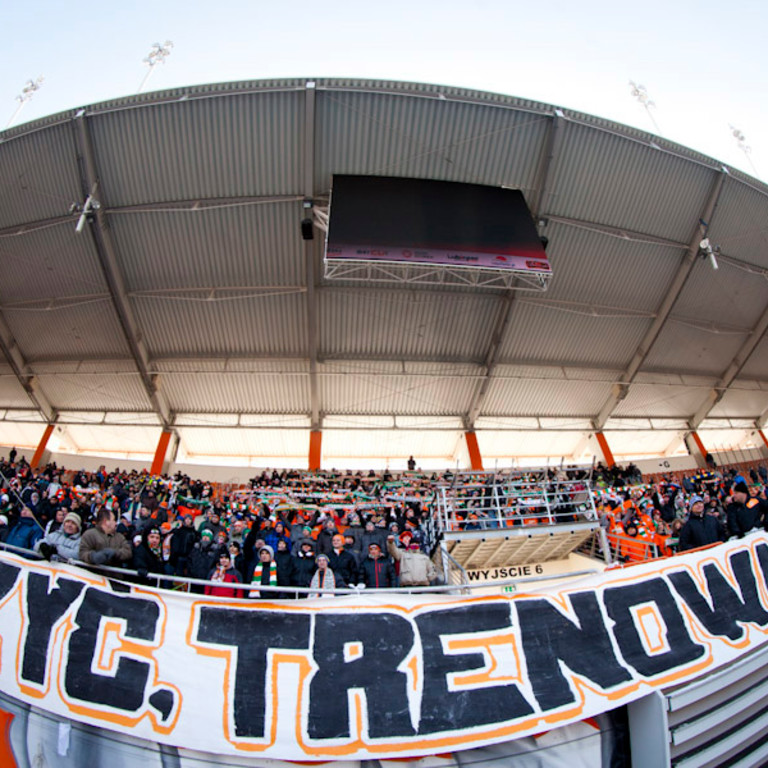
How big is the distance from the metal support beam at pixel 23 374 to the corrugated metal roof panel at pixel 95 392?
316 millimetres

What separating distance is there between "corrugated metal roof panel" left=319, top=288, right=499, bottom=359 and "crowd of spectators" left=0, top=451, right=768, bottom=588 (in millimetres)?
5932

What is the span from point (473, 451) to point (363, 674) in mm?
18878

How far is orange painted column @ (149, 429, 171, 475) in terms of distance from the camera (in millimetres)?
20453

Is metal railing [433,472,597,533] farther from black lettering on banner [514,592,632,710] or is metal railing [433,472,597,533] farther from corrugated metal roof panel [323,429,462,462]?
corrugated metal roof panel [323,429,462,462]

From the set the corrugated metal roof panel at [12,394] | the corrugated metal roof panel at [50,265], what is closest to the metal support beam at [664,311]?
the corrugated metal roof panel at [50,265]

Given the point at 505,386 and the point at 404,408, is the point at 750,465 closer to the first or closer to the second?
the point at 505,386

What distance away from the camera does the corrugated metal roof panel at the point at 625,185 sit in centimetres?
1413

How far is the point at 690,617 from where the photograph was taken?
12.9ft

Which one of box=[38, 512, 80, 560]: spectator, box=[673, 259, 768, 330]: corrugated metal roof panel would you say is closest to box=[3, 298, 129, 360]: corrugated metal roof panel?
box=[38, 512, 80, 560]: spectator

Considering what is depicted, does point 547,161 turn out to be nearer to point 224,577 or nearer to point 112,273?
point 224,577

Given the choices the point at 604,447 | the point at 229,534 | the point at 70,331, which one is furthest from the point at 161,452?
the point at 604,447

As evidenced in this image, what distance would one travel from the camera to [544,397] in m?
22.0

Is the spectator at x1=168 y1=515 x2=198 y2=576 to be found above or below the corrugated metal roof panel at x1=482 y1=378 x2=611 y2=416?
below

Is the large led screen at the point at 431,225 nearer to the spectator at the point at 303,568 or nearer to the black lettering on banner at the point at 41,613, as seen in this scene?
the spectator at the point at 303,568
